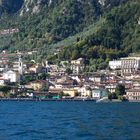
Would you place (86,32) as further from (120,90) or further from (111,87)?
(120,90)

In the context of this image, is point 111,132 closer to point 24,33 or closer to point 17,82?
point 17,82

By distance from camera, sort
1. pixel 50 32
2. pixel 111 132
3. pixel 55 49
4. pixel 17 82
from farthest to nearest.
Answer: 1. pixel 50 32
2. pixel 55 49
3. pixel 17 82
4. pixel 111 132

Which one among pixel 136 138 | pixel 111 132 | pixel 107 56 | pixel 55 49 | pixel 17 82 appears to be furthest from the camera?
pixel 55 49

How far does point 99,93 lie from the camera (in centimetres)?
13000

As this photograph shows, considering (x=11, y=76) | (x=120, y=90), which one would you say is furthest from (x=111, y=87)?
(x=11, y=76)

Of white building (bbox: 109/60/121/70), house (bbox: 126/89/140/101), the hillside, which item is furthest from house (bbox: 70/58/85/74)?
house (bbox: 126/89/140/101)

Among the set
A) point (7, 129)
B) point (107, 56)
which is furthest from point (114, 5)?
point (7, 129)

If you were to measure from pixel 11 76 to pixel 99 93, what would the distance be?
86.1 feet

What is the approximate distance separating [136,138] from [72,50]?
119m

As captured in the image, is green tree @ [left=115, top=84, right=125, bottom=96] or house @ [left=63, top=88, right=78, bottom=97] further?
house @ [left=63, top=88, right=78, bottom=97]

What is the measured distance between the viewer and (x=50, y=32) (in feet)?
615

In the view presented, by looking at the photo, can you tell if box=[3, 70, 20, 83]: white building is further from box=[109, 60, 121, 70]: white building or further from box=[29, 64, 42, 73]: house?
box=[109, 60, 121, 70]: white building

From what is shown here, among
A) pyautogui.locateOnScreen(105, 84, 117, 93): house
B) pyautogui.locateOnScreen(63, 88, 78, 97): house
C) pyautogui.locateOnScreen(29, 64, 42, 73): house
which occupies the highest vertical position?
pyautogui.locateOnScreen(29, 64, 42, 73): house

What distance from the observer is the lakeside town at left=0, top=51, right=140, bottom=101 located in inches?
5094
